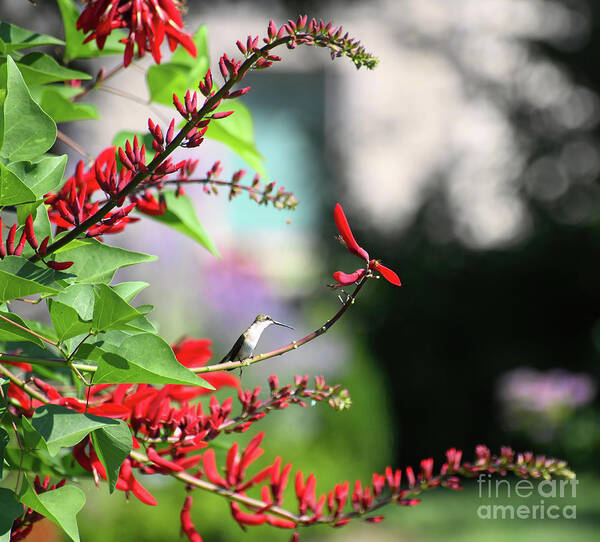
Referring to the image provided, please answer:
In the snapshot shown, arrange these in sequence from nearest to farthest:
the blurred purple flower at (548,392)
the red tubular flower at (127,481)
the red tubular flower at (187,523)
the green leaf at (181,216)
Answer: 1. the red tubular flower at (127,481)
2. the red tubular flower at (187,523)
3. the green leaf at (181,216)
4. the blurred purple flower at (548,392)

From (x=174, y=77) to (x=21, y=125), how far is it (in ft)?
1.26

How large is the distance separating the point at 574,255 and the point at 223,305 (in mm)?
2958

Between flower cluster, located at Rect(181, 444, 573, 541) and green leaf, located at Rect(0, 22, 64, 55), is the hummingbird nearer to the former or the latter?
flower cluster, located at Rect(181, 444, 573, 541)

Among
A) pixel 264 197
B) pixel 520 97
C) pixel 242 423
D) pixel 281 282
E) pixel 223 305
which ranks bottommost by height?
pixel 242 423

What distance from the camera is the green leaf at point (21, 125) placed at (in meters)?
0.77

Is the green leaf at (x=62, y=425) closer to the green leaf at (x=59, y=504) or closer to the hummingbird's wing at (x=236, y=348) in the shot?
the green leaf at (x=59, y=504)

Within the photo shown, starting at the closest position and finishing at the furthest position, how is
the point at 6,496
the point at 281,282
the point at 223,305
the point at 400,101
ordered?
the point at 6,496, the point at 223,305, the point at 281,282, the point at 400,101

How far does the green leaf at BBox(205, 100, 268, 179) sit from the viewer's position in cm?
110

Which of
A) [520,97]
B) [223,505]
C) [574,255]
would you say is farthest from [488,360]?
[223,505]

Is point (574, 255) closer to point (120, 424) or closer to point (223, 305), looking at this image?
point (223, 305)

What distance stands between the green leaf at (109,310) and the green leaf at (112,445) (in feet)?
0.27

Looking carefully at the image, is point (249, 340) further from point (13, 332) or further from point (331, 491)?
point (13, 332)

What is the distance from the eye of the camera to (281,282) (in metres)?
9.05

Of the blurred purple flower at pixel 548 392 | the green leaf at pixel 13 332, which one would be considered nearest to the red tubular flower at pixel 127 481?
the green leaf at pixel 13 332
